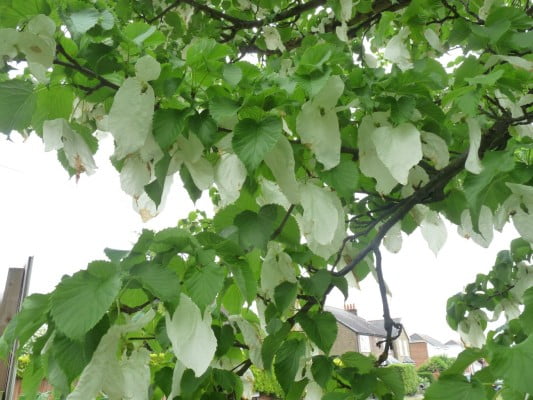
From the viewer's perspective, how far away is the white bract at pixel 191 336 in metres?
0.42

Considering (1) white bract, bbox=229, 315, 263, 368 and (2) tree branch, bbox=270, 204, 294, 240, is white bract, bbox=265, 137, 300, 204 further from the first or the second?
(1) white bract, bbox=229, 315, 263, 368

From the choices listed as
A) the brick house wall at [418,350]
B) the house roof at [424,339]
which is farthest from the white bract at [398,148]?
the house roof at [424,339]

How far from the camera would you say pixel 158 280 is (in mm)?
432

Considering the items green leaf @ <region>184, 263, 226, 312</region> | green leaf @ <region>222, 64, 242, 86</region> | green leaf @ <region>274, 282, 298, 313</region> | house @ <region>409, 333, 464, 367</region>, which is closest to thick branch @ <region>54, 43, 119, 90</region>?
green leaf @ <region>222, 64, 242, 86</region>

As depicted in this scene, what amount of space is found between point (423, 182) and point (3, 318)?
1.55m

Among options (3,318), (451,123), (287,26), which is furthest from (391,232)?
(3,318)

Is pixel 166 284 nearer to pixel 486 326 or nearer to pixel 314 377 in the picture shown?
pixel 314 377

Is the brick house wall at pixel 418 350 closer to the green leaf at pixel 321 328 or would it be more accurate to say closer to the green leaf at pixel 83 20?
the green leaf at pixel 321 328

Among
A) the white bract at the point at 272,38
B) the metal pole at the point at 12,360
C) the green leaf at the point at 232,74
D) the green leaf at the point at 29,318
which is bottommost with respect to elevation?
the metal pole at the point at 12,360

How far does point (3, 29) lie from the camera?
448 millimetres

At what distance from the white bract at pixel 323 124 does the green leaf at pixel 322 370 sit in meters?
0.33

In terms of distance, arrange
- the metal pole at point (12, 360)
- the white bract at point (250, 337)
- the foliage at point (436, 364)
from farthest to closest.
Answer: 1. the foliage at point (436, 364)
2. the metal pole at point (12, 360)
3. the white bract at point (250, 337)

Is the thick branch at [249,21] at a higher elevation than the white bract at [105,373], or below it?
higher

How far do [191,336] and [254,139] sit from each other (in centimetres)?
20
